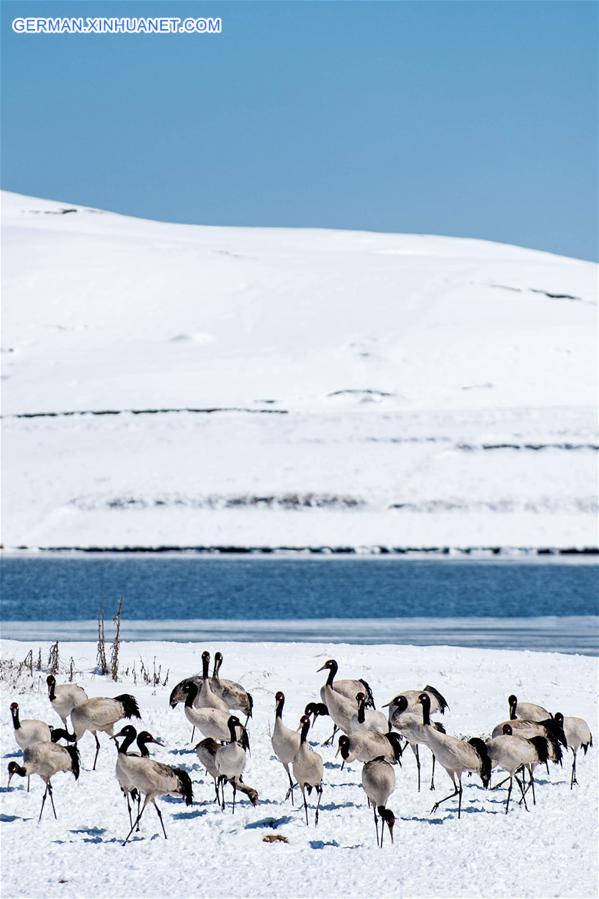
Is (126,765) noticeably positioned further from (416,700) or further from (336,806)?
(416,700)

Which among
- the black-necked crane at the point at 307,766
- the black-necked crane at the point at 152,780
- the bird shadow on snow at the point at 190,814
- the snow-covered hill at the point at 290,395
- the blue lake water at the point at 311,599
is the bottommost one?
the bird shadow on snow at the point at 190,814

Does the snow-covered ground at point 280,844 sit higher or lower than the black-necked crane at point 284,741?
lower

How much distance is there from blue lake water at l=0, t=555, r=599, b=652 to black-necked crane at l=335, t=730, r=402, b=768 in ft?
47.5

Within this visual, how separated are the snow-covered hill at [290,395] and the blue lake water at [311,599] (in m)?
5.41

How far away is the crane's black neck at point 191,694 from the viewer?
39.8ft

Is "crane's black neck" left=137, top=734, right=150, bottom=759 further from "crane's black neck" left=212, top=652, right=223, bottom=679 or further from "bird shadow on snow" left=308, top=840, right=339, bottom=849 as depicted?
"crane's black neck" left=212, top=652, right=223, bottom=679

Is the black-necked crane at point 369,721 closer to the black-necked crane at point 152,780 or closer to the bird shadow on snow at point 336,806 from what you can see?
the bird shadow on snow at point 336,806

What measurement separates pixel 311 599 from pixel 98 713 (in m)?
26.5

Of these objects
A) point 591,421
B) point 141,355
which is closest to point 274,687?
point 591,421

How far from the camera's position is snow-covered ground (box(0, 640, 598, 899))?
940 centimetres

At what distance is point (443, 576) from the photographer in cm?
4747

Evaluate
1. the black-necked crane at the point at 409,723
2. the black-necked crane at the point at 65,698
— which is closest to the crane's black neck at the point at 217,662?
the black-necked crane at the point at 65,698

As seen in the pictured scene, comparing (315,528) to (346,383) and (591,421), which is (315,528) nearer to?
(591,421)

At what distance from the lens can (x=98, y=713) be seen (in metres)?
11.9
